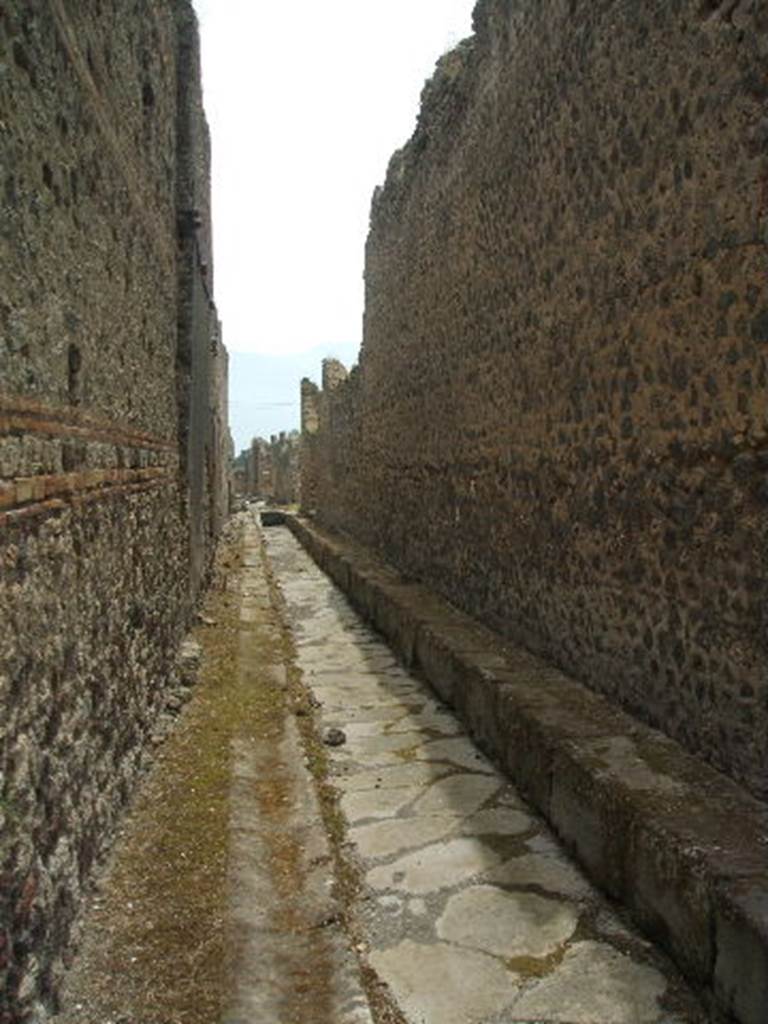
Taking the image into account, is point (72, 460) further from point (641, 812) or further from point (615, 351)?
point (615, 351)

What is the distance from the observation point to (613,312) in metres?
3.79

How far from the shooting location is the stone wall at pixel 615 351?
286 cm

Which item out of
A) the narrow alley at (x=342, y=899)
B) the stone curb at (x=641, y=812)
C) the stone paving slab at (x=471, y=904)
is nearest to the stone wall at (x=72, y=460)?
the narrow alley at (x=342, y=899)

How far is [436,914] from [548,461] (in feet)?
8.12

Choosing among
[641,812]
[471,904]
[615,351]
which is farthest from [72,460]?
[615,351]

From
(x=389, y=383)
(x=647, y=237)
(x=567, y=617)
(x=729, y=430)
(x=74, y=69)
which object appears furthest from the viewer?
(x=389, y=383)

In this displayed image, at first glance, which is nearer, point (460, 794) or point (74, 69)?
point (74, 69)

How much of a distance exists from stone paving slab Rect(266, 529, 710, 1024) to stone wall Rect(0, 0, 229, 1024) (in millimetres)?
920

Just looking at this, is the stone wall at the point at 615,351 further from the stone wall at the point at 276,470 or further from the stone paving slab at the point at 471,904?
the stone wall at the point at 276,470

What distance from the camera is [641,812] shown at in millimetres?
2643

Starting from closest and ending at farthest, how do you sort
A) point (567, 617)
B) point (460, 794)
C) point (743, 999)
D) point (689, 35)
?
point (743, 999) < point (689, 35) < point (460, 794) < point (567, 617)

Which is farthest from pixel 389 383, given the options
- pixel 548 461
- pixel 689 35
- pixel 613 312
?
pixel 689 35

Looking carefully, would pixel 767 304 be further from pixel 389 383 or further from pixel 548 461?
pixel 389 383

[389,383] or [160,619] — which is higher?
[389,383]
